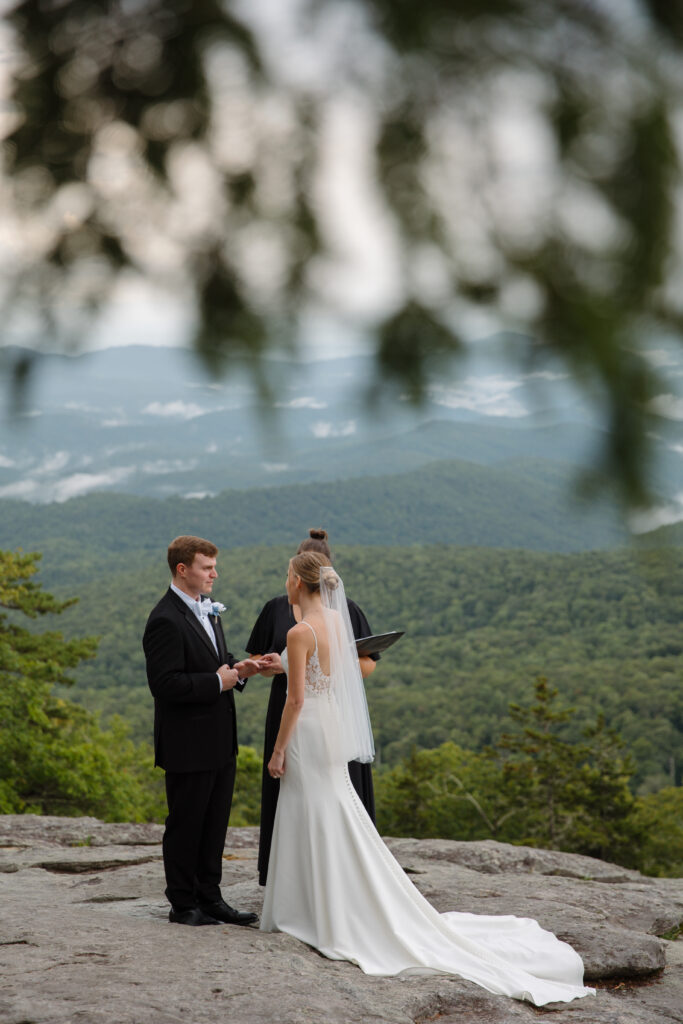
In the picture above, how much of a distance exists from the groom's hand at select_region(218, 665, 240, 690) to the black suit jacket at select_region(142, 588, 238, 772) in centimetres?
3

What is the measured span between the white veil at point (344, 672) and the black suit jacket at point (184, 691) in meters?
0.60

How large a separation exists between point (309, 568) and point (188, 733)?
1.00 m

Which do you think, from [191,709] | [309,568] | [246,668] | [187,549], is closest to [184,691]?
[191,709]

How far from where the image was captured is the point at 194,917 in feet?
15.8

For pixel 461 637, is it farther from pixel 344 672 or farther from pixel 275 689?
pixel 344 672

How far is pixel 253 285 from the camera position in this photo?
2.08m

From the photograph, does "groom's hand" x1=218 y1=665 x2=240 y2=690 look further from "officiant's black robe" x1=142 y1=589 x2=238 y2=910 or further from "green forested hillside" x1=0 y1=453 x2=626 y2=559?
"green forested hillside" x1=0 y1=453 x2=626 y2=559

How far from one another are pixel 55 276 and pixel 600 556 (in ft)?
228

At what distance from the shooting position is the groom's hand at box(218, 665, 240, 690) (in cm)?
454

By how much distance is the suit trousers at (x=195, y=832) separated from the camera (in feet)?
15.0

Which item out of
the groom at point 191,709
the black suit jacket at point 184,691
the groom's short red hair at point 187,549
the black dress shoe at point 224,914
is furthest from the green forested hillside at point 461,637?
the groom's short red hair at point 187,549

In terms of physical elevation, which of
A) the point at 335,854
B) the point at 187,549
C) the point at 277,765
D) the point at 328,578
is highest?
the point at 187,549

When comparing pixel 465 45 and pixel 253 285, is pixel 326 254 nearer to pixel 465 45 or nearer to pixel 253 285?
pixel 253 285

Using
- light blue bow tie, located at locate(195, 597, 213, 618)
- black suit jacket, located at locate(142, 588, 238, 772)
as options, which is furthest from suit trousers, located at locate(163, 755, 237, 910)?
light blue bow tie, located at locate(195, 597, 213, 618)
